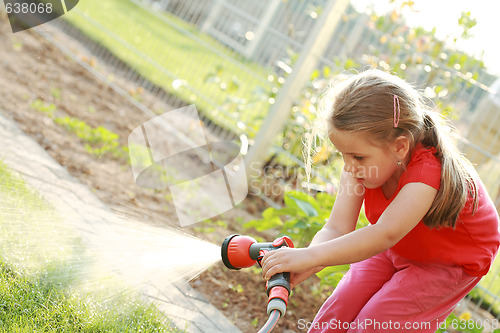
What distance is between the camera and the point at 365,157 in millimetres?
2307

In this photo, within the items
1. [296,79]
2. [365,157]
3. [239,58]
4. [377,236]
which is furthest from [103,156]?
[377,236]

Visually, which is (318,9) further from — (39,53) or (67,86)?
(39,53)

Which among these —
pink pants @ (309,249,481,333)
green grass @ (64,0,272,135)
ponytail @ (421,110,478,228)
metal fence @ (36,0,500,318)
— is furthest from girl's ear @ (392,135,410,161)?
green grass @ (64,0,272,135)

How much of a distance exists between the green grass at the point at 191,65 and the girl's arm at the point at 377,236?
11.1 feet

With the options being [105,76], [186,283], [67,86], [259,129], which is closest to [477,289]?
[186,283]

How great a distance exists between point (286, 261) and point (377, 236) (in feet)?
1.22

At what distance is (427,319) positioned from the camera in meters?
2.36

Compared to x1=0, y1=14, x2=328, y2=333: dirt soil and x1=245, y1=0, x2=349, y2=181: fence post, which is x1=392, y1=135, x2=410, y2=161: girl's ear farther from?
x1=245, y1=0, x2=349, y2=181: fence post

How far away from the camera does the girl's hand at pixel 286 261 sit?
6.86ft

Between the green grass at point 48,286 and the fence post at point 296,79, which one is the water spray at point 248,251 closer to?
the green grass at point 48,286

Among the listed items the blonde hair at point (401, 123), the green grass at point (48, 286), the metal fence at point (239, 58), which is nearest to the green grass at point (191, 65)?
the metal fence at point (239, 58)

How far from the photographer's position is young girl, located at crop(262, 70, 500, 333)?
7.21 ft

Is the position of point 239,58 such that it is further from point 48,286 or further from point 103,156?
point 48,286

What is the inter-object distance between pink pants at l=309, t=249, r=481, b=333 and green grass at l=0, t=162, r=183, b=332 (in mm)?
767
